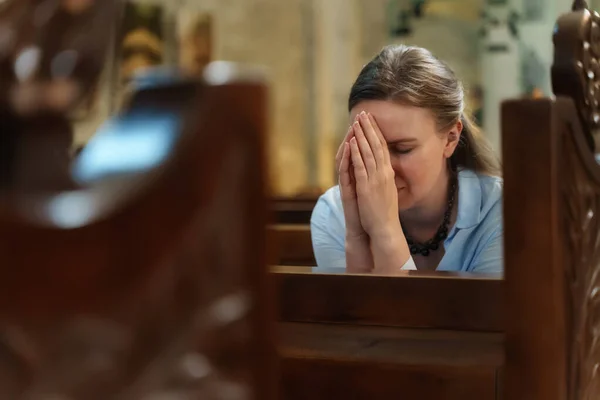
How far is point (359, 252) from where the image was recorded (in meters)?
1.98

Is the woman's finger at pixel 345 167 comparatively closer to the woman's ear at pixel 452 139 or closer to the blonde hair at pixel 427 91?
the blonde hair at pixel 427 91

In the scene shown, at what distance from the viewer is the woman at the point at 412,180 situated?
1870 millimetres

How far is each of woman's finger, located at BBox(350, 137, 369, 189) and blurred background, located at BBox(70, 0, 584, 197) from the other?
4.32 meters

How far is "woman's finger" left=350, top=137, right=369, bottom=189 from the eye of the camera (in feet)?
6.17

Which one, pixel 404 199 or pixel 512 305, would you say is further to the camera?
pixel 404 199

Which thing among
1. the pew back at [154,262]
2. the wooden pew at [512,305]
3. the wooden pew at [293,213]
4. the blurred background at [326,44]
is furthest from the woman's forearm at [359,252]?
the blurred background at [326,44]

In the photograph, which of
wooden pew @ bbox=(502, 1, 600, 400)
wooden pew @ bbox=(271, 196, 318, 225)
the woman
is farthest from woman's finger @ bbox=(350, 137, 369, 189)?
wooden pew @ bbox=(271, 196, 318, 225)

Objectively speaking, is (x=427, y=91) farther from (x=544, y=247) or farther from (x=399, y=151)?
(x=544, y=247)

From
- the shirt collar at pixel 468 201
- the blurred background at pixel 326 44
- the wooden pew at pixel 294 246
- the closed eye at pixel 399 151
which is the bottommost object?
the wooden pew at pixel 294 246

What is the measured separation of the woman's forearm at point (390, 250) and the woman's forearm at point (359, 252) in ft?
0.30

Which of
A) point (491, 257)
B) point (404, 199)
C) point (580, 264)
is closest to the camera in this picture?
point (580, 264)

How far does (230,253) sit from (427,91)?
1522 millimetres

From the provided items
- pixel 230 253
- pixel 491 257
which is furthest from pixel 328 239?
pixel 230 253

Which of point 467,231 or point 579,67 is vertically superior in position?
point 579,67
